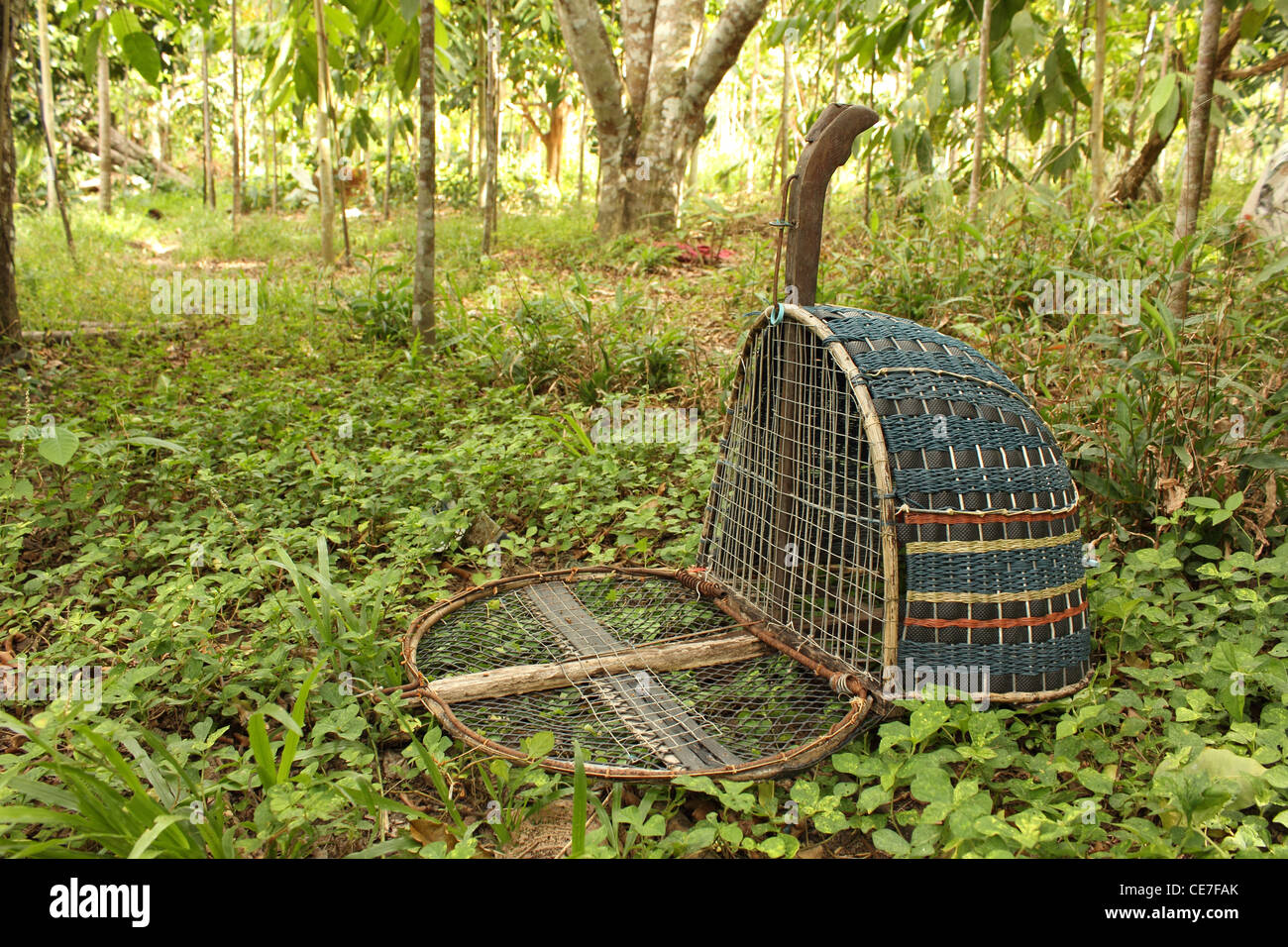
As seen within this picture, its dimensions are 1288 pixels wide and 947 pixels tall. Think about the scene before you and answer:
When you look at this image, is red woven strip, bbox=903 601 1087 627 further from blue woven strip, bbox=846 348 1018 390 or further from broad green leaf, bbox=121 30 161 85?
broad green leaf, bbox=121 30 161 85

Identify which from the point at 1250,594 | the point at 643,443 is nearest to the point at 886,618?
the point at 1250,594

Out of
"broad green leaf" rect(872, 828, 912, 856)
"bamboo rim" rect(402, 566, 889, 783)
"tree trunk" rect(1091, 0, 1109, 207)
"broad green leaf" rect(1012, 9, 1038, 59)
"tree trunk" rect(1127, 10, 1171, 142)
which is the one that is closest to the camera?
"broad green leaf" rect(872, 828, 912, 856)

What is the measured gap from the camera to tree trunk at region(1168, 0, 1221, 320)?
2684 mm

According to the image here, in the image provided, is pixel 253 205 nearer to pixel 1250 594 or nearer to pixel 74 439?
pixel 74 439

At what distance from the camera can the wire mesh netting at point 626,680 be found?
1.98 meters

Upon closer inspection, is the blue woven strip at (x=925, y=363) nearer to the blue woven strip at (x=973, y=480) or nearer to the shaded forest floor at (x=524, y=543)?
the blue woven strip at (x=973, y=480)

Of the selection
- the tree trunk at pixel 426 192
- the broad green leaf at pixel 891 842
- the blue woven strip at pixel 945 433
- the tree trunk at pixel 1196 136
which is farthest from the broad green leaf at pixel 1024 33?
the broad green leaf at pixel 891 842

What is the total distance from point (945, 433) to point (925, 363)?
222 millimetres

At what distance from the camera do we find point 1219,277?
10.9ft

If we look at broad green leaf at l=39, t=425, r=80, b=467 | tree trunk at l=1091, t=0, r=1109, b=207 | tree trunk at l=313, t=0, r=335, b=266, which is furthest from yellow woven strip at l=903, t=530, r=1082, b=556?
tree trunk at l=313, t=0, r=335, b=266

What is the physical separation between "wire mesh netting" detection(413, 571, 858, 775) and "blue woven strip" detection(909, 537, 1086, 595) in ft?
1.30

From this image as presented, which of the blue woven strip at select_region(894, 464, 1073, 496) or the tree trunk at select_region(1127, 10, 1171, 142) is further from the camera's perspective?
the tree trunk at select_region(1127, 10, 1171, 142)

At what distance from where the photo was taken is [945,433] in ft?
6.57

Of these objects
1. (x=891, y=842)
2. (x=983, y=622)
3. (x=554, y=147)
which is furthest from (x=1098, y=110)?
(x=554, y=147)
